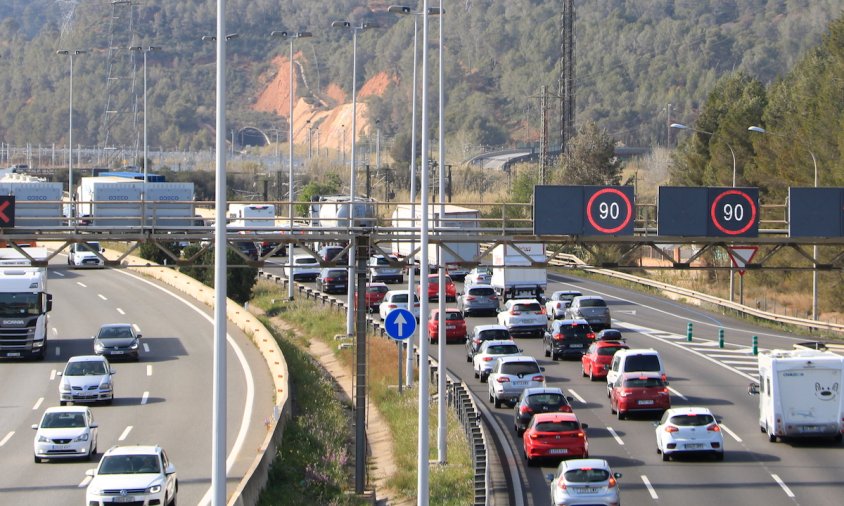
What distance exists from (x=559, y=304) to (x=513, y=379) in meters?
20.2

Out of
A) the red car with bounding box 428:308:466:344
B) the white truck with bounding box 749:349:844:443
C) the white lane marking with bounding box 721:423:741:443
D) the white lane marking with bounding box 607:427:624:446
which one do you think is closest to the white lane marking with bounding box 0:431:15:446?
the white lane marking with bounding box 607:427:624:446

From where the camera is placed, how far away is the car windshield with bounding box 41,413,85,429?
3019 centimetres

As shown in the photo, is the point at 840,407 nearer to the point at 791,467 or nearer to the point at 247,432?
the point at 791,467

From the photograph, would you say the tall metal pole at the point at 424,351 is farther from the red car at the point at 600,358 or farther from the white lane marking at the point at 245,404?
the red car at the point at 600,358

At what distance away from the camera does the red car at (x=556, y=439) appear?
29.3 metres

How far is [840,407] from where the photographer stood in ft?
104

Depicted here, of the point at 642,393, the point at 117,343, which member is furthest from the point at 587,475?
the point at 117,343

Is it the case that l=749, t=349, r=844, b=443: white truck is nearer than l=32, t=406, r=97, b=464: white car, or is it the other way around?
l=32, t=406, r=97, b=464: white car

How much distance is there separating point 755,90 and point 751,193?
57.8 meters

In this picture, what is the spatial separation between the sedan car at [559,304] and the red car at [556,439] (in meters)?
27.2

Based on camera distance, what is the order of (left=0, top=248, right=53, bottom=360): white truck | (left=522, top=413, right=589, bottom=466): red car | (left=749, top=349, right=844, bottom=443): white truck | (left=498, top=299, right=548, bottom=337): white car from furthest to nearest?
1. (left=498, top=299, right=548, bottom=337): white car
2. (left=0, top=248, right=53, bottom=360): white truck
3. (left=749, top=349, right=844, bottom=443): white truck
4. (left=522, top=413, right=589, bottom=466): red car

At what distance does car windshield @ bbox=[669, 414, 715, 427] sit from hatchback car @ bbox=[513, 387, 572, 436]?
3162mm

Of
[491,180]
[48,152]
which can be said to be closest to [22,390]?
[491,180]

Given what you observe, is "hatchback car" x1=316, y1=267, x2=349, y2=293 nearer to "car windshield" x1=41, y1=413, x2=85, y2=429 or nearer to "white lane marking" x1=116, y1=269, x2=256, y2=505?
"white lane marking" x1=116, y1=269, x2=256, y2=505
